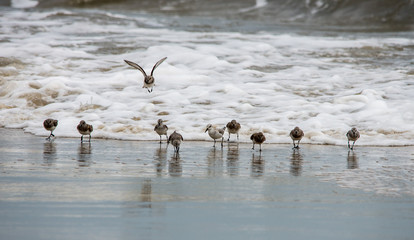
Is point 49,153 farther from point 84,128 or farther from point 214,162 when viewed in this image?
point 214,162

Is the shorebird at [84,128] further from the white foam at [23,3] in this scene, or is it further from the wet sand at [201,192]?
the white foam at [23,3]

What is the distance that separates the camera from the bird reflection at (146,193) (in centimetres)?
582

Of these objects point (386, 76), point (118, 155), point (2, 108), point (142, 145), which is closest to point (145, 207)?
point (118, 155)

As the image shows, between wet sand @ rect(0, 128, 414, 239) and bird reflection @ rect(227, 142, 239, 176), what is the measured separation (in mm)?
18

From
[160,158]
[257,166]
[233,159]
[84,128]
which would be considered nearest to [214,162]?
[233,159]

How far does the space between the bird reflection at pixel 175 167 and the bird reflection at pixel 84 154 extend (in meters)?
1.13

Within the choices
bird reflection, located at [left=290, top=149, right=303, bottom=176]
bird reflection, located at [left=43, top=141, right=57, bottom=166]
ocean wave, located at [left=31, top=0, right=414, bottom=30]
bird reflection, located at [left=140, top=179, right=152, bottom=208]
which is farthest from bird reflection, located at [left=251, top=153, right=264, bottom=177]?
ocean wave, located at [left=31, top=0, right=414, bottom=30]

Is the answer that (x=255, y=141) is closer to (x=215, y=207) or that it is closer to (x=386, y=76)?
(x=215, y=207)

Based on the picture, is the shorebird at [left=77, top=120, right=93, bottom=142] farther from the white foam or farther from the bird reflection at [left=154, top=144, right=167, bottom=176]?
the white foam

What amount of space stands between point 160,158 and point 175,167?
851 millimetres

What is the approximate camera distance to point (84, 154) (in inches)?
355

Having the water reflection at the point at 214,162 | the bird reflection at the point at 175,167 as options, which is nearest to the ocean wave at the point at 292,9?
the water reflection at the point at 214,162

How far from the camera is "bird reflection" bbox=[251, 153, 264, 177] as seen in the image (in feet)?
25.5

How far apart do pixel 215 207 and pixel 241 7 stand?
28507mm
